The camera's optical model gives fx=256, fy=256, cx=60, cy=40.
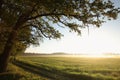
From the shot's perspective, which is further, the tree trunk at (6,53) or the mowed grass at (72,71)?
the mowed grass at (72,71)

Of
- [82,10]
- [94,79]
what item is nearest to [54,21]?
[82,10]

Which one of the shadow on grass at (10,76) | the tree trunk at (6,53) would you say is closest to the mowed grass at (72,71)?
the tree trunk at (6,53)

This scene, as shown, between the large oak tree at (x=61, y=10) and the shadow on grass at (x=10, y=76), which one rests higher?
the large oak tree at (x=61, y=10)

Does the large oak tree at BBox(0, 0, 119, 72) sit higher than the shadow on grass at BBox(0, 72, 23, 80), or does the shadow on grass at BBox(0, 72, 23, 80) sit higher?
the large oak tree at BBox(0, 0, 119, 72)

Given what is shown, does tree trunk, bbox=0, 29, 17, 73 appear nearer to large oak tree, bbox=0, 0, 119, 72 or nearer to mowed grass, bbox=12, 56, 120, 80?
large oak tree, bbox=0, 0, 119, 72

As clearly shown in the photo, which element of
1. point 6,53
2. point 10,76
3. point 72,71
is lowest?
Result: point 10,76

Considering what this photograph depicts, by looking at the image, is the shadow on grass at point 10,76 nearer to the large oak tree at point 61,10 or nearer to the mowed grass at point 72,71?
the large oak tree at point 61,10

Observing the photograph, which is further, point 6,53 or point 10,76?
point 6,53

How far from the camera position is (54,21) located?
23.7 m

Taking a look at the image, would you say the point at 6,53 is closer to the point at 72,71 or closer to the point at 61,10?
the point at 61,10

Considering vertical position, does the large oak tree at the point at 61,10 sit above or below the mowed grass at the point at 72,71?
above

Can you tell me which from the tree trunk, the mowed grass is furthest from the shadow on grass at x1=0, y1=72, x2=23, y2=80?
the mowed grass

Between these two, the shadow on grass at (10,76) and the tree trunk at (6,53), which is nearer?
the shadow on grass at (10,76)

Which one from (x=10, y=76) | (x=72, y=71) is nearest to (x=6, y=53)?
(x=10, y=76)
